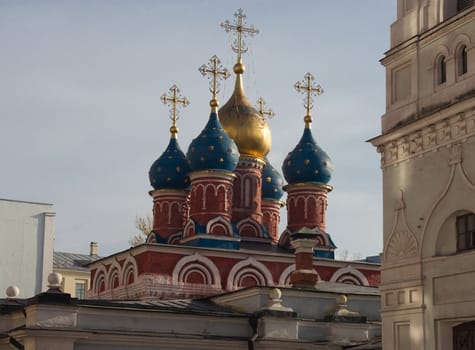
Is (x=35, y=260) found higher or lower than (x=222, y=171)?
lower

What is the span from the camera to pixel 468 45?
13523 millimetres

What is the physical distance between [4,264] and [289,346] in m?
14.3

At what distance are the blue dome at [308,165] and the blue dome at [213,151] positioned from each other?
108 inches

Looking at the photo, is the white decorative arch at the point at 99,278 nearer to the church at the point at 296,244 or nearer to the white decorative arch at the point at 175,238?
the church at the point at 296,244

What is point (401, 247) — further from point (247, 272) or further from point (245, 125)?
point (245, 125)

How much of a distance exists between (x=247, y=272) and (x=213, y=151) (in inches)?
152

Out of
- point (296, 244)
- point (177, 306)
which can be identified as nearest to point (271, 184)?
point (296, 244)

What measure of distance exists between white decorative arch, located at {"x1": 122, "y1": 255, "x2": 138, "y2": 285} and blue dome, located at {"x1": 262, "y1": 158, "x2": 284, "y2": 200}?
22.7 ft

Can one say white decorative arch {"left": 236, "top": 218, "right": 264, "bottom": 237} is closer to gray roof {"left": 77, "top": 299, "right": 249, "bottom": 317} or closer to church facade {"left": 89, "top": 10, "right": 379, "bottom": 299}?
church facade {"left": 89, "top": 10, "right": 379, "bottom": 299}

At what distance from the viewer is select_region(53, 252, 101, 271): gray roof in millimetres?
47969

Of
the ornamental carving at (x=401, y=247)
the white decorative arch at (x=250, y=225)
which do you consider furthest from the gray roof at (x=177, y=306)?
the white decorative arch at (x=250, y=225)

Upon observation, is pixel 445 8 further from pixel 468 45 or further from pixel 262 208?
pixel 262 208

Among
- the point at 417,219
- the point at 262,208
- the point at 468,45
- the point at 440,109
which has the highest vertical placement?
the point at 262,208

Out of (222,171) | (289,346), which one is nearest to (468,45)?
(289,346)
